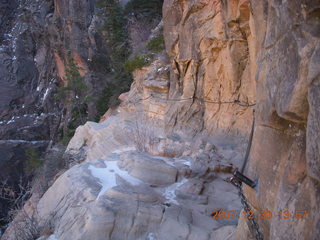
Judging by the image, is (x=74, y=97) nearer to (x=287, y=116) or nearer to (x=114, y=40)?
(x=114, y=40)

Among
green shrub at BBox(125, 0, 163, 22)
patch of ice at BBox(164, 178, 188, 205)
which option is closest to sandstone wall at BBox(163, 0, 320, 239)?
patch of ice at BBox(164, 178, 188, 205)

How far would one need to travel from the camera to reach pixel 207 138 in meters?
6.66

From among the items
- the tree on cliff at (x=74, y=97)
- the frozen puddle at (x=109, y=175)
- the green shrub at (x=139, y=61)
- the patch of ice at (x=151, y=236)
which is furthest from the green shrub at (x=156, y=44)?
the patch of ice at (x=151, y=236)

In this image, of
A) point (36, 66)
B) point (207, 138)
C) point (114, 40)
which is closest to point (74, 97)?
point (114, 40)

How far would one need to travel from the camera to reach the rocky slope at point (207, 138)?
1789 mm

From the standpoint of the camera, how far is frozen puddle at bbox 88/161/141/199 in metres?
3.79

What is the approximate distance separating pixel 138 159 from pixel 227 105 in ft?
9.46

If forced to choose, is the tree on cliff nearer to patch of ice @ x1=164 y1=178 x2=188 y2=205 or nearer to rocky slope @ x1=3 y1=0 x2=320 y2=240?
rocky slope @ x1=3 y1=0 x2=320 y2=240

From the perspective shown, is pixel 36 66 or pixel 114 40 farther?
pixel 36 66

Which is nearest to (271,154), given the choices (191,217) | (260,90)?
(260,90)

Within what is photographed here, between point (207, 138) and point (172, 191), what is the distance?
2747 mm

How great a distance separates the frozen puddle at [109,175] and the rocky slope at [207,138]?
0.03 m

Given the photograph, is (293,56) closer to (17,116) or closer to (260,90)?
(260,90)

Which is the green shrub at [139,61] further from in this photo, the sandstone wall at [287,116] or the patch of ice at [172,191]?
the sandstone wall at [287,116]
